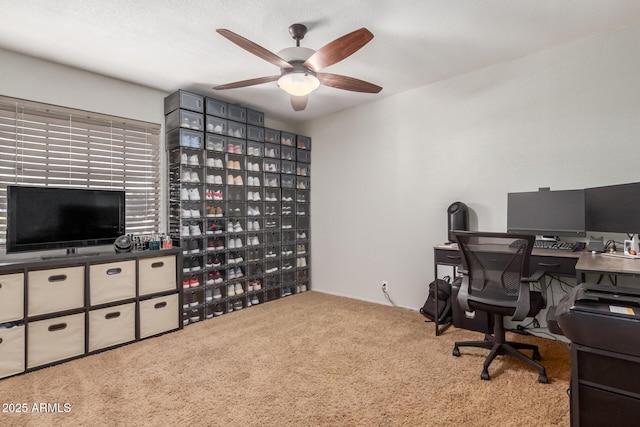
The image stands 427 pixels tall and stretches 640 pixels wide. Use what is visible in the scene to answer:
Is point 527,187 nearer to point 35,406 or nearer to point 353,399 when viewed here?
point 353,399

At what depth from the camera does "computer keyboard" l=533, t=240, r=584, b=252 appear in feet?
8.23

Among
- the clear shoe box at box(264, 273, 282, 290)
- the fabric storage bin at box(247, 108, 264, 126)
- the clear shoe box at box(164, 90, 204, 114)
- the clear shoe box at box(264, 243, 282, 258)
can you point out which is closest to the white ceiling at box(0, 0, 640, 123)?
the clear shoe box at box(164, 90, 204, 114)

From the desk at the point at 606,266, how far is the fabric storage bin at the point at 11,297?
367 centimetres

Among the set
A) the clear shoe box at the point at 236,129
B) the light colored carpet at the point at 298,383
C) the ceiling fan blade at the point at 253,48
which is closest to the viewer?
the light colored carpet at the point at 298,383

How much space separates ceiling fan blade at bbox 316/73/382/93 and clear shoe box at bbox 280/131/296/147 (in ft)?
6.17

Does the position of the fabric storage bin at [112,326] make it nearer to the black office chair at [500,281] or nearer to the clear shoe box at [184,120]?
the clear shoe box at [184,120]

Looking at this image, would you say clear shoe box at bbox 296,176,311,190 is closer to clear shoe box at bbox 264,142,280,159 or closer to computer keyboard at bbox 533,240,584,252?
clear shoe box at bbox 264,142,280,159

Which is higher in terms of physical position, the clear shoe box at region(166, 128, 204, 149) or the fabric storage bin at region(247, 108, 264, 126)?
the fabric storage bin at region(247, 108, 264, 126)

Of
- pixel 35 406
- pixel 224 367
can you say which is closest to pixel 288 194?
pixel 224 367

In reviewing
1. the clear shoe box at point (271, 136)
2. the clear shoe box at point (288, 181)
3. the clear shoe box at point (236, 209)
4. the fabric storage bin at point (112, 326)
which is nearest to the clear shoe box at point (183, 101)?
the clear shoe box at point (271, 136)

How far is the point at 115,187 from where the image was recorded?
3.29m

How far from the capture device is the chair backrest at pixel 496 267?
6.98 feet

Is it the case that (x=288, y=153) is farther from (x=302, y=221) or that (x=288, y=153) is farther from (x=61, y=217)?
(x=61, y=217)

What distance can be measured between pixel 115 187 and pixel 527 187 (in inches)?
159
